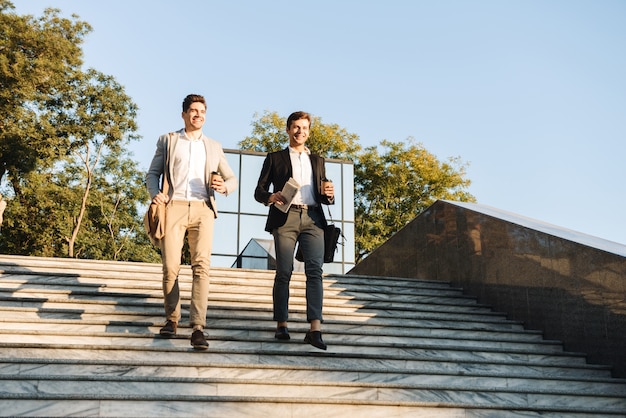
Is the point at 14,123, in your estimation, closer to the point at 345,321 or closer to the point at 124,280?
the point at 124,280

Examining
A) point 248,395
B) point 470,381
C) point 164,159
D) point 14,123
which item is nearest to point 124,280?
point 164,159

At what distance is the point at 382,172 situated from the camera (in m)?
37.0

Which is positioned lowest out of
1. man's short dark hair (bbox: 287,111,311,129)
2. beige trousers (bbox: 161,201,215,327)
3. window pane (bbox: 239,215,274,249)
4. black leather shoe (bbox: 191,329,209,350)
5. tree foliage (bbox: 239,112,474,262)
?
black leather shoe (bbox: 191,329,209,350)

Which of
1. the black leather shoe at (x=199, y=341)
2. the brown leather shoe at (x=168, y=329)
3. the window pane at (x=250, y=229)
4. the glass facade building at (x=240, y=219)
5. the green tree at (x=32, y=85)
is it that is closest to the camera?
the black leather shoe at (x=199, y=341)

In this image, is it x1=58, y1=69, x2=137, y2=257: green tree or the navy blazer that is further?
x1=58, y1=69, x2=137, y2=257: green tree

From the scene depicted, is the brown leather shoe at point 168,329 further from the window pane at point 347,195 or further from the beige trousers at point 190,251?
the window pane at point 347,195

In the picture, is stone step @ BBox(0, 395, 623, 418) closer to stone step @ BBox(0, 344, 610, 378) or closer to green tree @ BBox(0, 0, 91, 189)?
stone step @ BBox(0, 344, 610, 378)

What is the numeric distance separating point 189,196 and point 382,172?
31.7 m

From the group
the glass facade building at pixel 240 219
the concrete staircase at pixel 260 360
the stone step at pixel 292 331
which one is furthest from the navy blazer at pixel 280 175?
the glass facade building at pixel 240 219

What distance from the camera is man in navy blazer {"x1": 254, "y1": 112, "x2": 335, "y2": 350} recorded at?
5.70m

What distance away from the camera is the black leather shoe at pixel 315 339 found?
18.5ft

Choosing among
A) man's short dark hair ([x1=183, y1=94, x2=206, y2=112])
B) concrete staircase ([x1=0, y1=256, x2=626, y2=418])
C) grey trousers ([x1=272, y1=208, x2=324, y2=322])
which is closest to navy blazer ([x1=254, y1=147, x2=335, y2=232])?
grey trousers ([x1=272, y1=208, x2=324, y2=322])

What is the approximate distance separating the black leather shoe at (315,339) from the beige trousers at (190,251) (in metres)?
0.87

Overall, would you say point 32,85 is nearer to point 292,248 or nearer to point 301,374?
point 292,248
